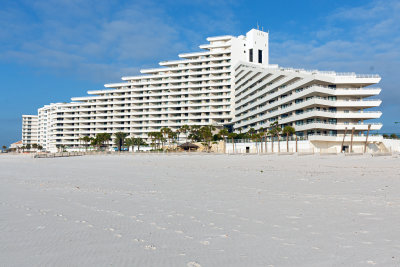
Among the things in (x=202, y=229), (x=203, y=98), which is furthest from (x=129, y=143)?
(x=202, y=229)

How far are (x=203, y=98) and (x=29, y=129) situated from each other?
122m

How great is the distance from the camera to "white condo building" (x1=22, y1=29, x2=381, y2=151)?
3150 inches

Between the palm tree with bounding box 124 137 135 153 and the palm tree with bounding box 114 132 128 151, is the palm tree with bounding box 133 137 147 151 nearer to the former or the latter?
the palm tree with bounding box 124 137 135 153

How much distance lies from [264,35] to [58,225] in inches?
4940

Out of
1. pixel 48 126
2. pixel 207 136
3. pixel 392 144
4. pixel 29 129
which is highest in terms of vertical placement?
pixel 48 126

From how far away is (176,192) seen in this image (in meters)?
11.6

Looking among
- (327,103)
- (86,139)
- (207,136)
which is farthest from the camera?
(86,139)

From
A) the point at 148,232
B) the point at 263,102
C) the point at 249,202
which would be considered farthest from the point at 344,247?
the point at 263,102

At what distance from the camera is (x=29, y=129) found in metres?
188

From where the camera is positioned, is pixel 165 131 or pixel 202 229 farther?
pixel 165 131

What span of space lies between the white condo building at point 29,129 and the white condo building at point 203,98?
49746 mm

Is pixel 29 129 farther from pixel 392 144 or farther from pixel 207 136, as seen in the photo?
pixel 392 144

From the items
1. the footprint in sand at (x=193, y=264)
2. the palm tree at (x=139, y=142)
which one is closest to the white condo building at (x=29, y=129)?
the palm tree at (x=139, y=142)

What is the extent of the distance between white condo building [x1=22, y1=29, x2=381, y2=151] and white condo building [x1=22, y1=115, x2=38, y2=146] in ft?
163
